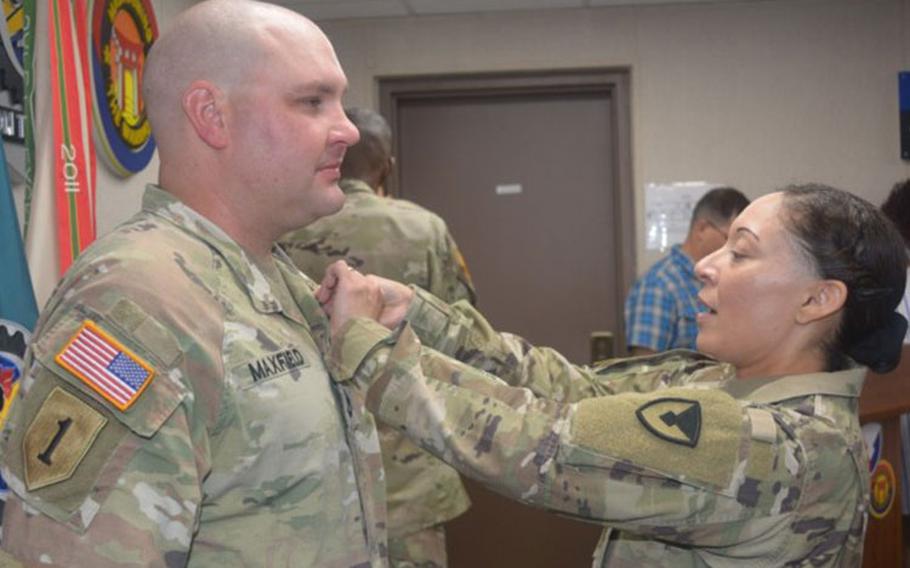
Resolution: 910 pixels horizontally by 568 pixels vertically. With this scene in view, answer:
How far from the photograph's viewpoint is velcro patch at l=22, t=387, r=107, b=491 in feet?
2.95

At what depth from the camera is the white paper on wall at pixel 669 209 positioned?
407 centimetres

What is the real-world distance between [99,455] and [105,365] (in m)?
0.08

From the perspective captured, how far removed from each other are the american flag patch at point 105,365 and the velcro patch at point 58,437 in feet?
0.07

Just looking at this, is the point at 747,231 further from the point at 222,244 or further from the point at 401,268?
the point at 401,268

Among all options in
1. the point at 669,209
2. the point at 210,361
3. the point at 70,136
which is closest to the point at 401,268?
the point at 70,136

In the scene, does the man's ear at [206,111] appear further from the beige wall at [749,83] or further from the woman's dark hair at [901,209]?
the beige wall at [749,83]

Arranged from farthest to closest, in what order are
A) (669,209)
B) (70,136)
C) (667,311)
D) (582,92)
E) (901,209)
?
(582,92)
(669,209)
(667,311)
(901,209)
(70,136)

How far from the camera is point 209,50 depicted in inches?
45.1

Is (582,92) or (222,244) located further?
(582,92)

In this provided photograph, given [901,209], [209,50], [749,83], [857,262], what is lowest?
[857,262]

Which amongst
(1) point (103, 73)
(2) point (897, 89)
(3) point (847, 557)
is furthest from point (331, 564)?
(2) point (897, 89)

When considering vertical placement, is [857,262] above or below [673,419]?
above

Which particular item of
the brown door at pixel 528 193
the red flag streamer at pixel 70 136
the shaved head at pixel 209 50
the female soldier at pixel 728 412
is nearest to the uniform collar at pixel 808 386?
the female soldier at pixel 728 412

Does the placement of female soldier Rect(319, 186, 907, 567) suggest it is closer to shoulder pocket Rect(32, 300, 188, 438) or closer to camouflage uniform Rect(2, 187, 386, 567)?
camouflage uniform Rect(2, 187, 386, 567)
